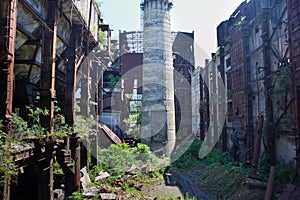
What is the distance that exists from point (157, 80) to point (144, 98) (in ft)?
5.38

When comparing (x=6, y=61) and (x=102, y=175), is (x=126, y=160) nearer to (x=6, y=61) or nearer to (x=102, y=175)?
(x=102, y=175)

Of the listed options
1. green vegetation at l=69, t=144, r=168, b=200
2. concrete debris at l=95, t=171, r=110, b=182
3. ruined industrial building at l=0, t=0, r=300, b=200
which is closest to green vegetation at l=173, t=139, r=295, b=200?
ruined industrial building at l=0, t=0, r=300, b=200

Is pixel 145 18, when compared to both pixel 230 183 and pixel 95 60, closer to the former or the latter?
pixel 95 60

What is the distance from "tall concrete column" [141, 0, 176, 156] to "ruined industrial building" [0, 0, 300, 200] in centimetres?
7

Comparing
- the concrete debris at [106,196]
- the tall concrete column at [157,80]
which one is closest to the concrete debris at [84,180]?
the concrete debris at [106,196]

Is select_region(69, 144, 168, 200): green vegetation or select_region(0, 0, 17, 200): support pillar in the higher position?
select_region(0, 0, 17, 200): support pillar

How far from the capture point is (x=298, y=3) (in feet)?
26.9

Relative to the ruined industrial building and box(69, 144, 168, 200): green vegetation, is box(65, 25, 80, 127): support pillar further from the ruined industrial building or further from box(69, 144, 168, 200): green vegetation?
box(69, 144, 168, 200): green vegetation

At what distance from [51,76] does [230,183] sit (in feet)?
24.7

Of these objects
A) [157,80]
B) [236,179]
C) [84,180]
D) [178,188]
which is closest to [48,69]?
[84,180]

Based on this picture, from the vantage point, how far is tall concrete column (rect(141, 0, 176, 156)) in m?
18.5

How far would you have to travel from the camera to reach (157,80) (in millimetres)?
18844

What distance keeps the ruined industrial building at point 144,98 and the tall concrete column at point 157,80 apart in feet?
0.24

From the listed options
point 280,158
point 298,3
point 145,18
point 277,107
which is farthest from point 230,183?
point 145,18
